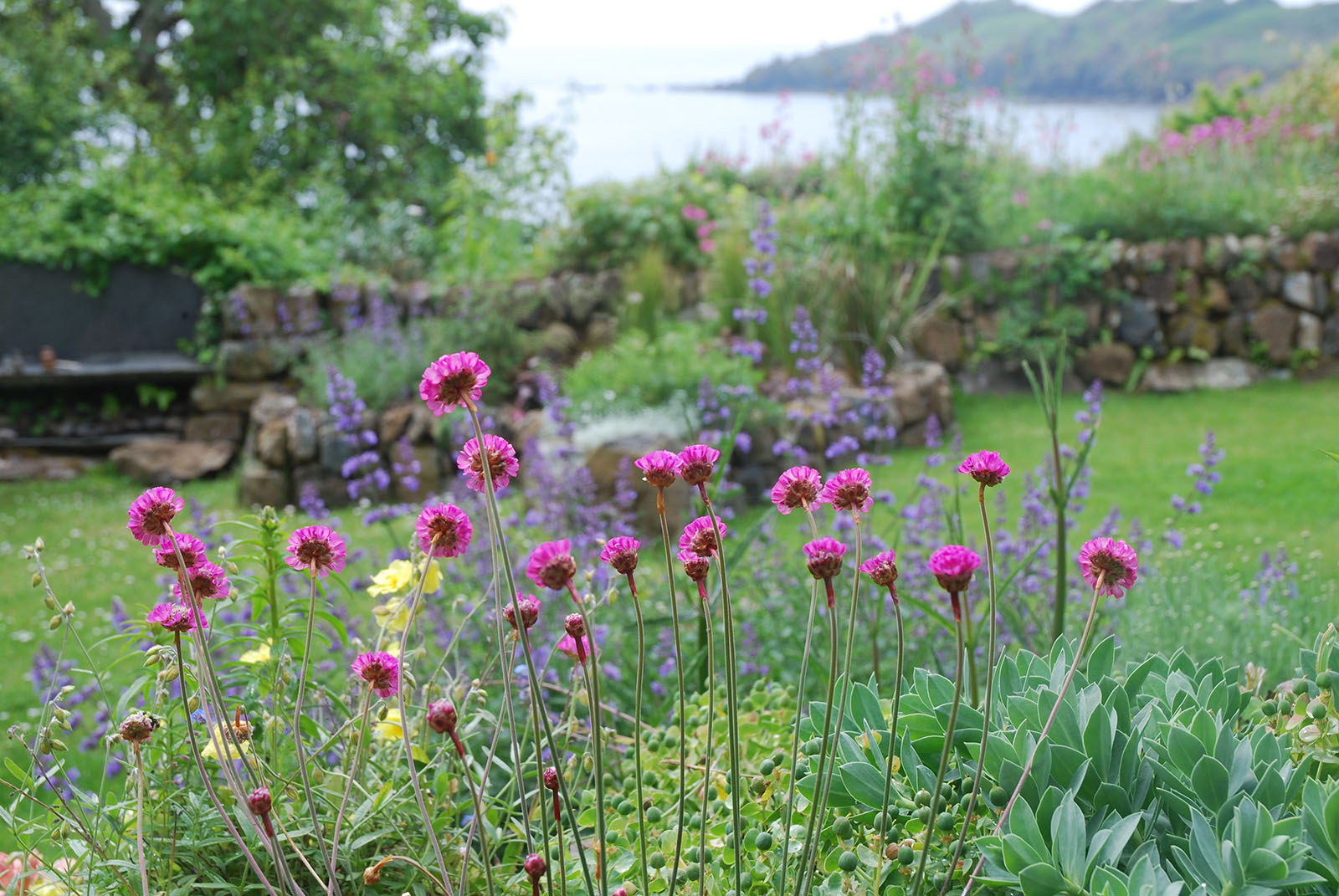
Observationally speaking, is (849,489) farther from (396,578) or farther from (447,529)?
(396,578)

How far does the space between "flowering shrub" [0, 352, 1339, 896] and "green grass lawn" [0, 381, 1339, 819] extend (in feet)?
8.13

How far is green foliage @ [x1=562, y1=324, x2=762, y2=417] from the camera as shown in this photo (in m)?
5.11

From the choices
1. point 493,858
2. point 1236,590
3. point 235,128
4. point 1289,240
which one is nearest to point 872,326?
point 1289,240

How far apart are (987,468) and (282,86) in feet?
36.8

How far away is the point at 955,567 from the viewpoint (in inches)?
Answer: 29.3

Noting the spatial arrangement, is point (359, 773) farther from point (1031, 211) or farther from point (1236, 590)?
point (1031, 211)

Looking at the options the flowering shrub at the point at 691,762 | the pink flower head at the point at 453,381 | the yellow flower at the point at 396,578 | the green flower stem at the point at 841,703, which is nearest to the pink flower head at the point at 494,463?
the flowering shrub at the point at 691,762

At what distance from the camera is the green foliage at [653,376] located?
5109 millimetres

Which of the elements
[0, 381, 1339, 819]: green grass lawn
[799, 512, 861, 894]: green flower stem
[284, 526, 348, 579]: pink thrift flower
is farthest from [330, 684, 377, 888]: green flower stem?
[0, 381, 1339, 819]: green grass lawn

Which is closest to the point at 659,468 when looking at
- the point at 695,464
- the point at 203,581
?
the point at 695,464

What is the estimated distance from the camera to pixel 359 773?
131 centimetres

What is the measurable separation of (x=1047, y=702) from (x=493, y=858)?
2.44 ft

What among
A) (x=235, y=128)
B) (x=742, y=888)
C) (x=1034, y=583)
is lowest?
(x=1034, y=583)

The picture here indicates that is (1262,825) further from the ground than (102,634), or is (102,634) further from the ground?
(1262,825)
